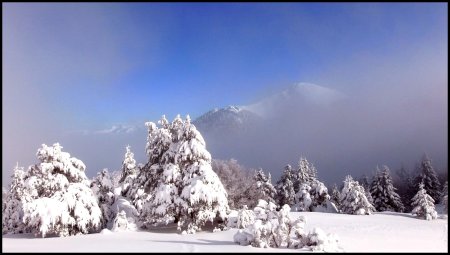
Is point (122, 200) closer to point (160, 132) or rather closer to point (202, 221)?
point (160, 132)

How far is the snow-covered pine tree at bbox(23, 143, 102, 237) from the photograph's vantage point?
77.7 feet

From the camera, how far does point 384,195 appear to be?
62.3m

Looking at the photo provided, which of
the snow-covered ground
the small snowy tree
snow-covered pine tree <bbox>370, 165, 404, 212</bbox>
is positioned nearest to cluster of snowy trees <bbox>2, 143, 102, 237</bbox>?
the snow-covered ground

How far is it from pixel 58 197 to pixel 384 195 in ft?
176

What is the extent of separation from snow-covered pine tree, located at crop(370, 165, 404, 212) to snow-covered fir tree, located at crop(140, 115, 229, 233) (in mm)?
44339

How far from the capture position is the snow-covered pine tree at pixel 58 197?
23.7 meters

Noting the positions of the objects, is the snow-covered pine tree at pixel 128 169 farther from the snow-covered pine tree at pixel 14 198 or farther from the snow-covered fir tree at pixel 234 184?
the snow-covered fir tree at pixel 234 184

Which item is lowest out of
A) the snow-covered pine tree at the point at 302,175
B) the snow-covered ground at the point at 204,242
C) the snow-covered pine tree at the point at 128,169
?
the snow-covered ground at the point at 204,242

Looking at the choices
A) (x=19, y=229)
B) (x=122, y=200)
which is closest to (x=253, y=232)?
(x=122, y=200)

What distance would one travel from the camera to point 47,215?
23.5 metres

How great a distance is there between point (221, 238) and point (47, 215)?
36.3 feet

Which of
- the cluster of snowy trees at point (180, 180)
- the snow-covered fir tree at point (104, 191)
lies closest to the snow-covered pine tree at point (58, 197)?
the snow-covered fir tree at point (104, 191)

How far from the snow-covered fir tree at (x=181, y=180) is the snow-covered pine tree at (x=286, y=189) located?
34478 millimetres

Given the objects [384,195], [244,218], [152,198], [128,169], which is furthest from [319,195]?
[152,198]
